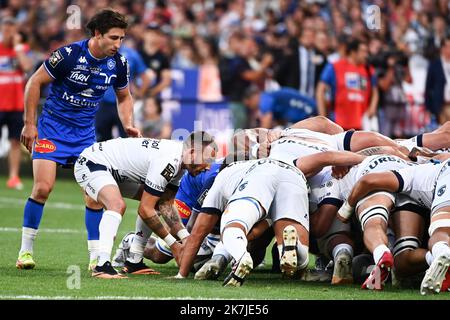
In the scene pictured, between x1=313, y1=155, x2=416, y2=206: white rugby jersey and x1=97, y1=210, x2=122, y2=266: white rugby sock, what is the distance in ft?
5.77

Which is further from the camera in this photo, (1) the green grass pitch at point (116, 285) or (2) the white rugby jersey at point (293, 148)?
(2) the white rugby jersey at point (293, 148)

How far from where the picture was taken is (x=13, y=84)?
57.4 ft

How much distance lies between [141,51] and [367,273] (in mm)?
11595

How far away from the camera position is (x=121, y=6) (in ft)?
81.4

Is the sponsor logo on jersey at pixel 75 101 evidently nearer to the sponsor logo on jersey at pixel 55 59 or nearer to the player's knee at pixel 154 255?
the sponsor logo on jersey at pixel 55 59

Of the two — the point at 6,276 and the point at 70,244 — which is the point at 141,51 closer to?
the point at 70,244

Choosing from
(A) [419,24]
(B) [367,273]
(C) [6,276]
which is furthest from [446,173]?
(A) [419,24]

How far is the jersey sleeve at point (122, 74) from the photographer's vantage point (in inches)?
390

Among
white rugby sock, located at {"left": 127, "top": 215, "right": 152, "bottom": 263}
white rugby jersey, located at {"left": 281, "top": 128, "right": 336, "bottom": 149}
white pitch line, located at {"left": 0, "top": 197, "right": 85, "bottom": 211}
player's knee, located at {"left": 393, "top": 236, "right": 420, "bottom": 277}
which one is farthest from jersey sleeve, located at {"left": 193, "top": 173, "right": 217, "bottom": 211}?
white pitch line, located at {"left": 0, "top": 197, "right": 85, "bottom": 211}

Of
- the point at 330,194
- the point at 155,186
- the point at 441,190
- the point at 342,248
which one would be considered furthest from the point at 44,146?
the point at 441,190

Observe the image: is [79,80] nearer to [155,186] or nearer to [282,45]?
[155,186]

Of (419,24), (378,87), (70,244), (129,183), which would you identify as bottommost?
(70,244)

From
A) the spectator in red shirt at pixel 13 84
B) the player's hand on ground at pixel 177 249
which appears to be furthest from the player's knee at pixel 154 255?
the spectator in red shirt at pixel 13 84
